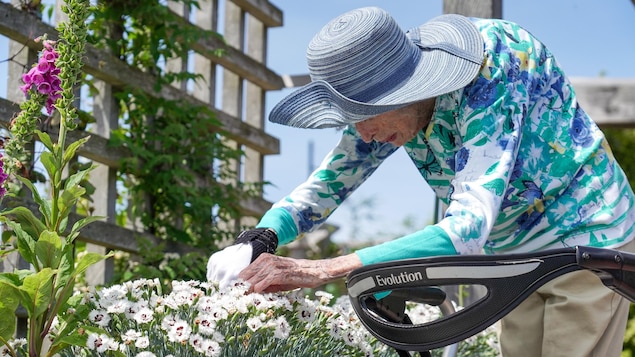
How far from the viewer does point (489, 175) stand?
1689 millimetres

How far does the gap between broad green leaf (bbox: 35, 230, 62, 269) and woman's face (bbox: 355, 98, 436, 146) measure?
61cm

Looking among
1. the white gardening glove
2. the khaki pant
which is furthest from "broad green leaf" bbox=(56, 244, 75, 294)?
the khaki pant

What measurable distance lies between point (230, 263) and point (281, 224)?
179 millimetres

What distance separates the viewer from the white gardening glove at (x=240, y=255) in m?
1.93

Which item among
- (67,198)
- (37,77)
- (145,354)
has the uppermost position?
(37,77)

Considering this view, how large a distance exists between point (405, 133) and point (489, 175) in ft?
0.92

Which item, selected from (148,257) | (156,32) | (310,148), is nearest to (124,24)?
(156,32)

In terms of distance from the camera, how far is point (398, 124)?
1.89 metres

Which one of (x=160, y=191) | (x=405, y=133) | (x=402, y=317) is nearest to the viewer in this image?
(x=402, y=317)

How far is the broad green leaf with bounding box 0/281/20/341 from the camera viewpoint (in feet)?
5.70

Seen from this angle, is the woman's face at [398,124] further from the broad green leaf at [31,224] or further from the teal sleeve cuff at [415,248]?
the broad green leaf at [31,224]

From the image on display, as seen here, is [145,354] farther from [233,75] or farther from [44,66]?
[233,75]

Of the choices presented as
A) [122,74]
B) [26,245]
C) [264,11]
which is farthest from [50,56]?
[264,11]

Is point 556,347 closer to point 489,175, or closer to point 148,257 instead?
point 489,175
